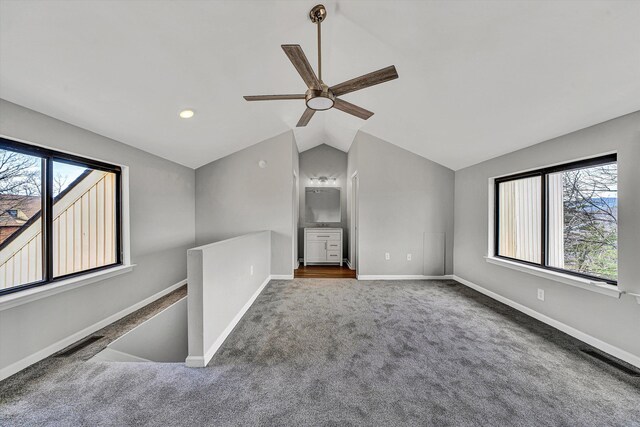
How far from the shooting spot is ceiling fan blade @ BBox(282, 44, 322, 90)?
1.53 meters

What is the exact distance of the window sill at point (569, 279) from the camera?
2089 mm

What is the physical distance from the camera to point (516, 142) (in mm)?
2947

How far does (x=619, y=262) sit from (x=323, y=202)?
4692 mm

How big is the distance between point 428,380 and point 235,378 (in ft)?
4.71

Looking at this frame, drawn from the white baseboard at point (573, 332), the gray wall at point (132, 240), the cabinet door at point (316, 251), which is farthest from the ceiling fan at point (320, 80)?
the cabinet door at point (316, 251)

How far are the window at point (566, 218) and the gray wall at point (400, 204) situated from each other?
1.05 meters

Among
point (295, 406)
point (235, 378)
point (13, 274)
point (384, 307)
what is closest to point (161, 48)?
point (13, 274)

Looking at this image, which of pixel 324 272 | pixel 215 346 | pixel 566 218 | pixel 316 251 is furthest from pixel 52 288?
pixel 566 218

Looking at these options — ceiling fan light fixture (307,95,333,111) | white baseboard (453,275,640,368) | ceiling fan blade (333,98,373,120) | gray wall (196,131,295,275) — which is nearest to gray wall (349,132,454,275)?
white baseboard (453,275,640,368)

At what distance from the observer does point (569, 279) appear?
2414 millimetres

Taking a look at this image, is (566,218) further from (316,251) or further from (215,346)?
(316,251)

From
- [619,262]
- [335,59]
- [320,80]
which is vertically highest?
[335,59]

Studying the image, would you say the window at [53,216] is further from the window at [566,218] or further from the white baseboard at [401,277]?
the window at [566,218]

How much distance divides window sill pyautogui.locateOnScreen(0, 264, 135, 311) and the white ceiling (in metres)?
1.54
